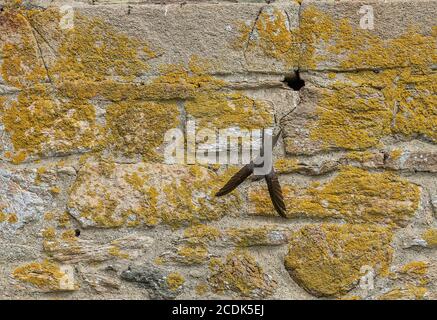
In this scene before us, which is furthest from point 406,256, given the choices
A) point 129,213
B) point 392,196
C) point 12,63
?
point 12,63

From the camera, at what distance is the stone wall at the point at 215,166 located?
231 cm

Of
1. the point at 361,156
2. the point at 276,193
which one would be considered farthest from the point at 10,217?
the point at 361,156

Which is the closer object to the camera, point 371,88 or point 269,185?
point 269,185

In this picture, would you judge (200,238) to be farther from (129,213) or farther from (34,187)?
(34,187)

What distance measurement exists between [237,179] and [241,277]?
345 millimetres

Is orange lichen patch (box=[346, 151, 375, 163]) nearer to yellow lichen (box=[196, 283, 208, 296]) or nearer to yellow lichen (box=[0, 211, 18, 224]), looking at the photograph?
yellow lichen (box=[196, 283, 208, 296])

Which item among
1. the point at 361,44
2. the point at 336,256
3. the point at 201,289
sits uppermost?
the point at 361,44

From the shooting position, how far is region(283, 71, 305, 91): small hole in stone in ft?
7.80

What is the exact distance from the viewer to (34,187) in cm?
235

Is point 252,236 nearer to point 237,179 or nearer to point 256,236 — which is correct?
point 256,236

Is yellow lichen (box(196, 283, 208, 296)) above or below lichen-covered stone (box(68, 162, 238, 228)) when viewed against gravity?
below

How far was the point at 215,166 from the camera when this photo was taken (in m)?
2.35

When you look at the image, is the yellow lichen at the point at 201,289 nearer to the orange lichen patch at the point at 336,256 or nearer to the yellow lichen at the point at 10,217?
the orange lichen patch at the point at 336,256

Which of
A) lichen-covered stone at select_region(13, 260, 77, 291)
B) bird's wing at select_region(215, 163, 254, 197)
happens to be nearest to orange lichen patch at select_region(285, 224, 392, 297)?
bird's wing at select_region(215, 163, 254, 197)
